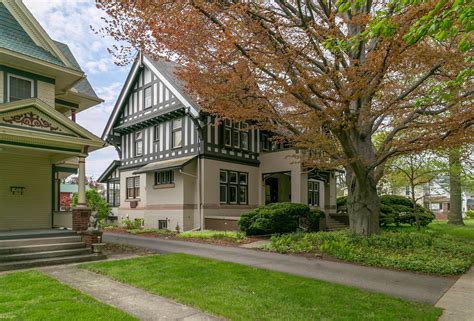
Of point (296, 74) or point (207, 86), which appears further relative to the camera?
point (207, 86)

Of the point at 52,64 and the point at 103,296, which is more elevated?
the point at 52,64

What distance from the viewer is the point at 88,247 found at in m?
10.9

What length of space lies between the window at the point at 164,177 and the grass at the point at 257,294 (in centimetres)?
1096

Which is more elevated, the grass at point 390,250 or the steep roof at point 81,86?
the steep roof at point 81,86

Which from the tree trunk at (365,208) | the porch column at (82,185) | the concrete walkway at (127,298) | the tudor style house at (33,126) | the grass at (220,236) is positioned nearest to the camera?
the concrete walkway at (127,298)

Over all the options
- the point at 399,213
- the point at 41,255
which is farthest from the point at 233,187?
the point at 41,255

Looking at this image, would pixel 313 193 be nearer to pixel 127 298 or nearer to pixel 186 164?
pixel 186 164

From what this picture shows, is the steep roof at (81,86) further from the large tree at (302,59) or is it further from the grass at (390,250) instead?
the grass at (390,250)

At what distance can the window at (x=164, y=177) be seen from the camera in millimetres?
20181

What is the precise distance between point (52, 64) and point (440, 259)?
13.6 metres

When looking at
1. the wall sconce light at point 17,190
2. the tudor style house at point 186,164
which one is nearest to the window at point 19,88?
the wall sconce light at point 17,190

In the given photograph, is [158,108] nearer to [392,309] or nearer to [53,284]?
[53,284]

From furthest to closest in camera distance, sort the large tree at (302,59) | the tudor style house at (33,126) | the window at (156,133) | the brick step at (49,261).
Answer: the window at (156,133) → the tudor style house at (33,126) → the brick step at (49,261) → the large tree at (302,59)

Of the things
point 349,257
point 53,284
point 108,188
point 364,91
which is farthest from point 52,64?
point 108,188
